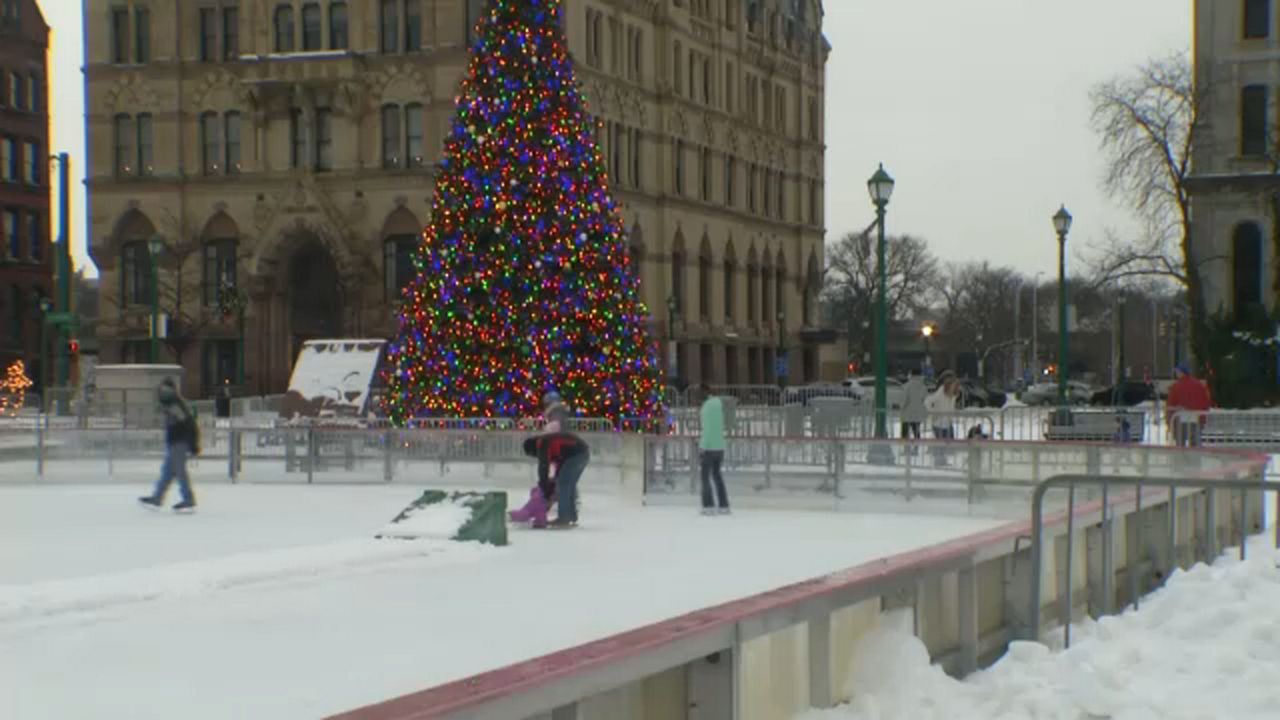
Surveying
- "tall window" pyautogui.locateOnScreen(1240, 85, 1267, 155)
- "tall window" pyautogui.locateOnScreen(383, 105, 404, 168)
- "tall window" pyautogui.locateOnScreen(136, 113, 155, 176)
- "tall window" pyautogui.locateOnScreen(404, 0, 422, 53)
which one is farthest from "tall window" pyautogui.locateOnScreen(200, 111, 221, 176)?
"tall window" pyautogui.locateOnScreen(1240, 85, 1267, 155)

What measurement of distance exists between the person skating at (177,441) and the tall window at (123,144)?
→ 41.7m

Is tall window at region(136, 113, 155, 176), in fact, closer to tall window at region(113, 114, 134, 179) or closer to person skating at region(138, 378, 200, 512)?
tall window at region(113, 114, 134, 179)

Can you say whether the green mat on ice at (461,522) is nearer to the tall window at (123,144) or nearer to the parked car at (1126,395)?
the parked car at (1126,395)

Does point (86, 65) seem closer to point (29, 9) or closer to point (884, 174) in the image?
point (29, 9)

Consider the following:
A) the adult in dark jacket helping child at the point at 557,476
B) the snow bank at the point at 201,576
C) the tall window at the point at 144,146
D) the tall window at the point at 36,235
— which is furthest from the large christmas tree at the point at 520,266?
the tall window at the point at 36,235

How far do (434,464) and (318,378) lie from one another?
10.7 m

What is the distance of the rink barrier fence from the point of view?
5.14 m

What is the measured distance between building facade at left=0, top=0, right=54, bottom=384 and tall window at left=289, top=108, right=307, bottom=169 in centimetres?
2592

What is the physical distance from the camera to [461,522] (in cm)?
1733

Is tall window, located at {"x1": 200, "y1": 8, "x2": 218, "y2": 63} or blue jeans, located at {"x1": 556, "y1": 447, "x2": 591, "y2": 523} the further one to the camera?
Answer: tall window, located at {"x1": 200, "y1": 8, "x2": 218, "y2": 63}

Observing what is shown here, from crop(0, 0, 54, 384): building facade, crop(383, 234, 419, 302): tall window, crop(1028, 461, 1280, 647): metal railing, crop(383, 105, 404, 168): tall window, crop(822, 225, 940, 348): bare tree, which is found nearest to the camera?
crop(1028, 461, 1280, 647): metal railing

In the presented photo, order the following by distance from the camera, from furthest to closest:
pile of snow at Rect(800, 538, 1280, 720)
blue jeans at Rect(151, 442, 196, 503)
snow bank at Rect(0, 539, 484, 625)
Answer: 1. blue jeans at Rect(151, 442, 196, 503)
2. snow bank at Rect(0, 539, 484, 625)
3. pile of snow at Rect(800, 538, 1280, 720)

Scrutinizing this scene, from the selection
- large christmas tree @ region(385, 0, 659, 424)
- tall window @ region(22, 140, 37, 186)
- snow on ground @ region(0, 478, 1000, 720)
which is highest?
tall window @ region(22, 140, 37, 186)

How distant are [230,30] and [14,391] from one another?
15314 mm
